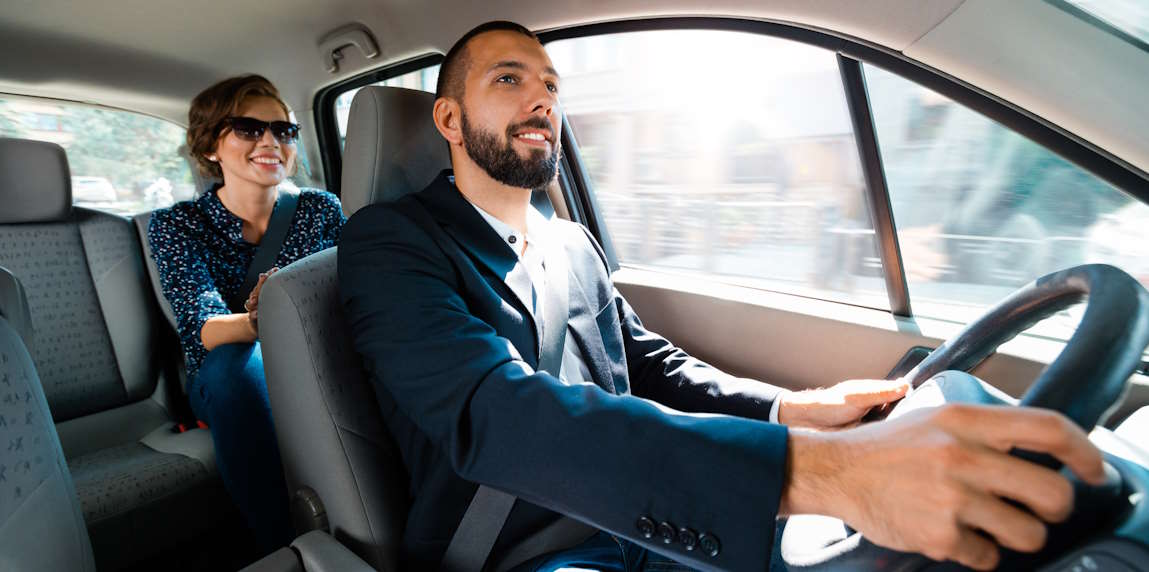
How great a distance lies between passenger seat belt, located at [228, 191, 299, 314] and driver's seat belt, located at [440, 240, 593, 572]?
1.09 m

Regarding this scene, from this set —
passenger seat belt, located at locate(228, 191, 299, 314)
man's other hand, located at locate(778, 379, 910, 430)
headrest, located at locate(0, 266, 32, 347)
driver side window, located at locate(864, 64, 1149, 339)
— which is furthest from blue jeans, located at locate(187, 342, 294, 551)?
driver side window, located at locate(864, 64, 1149, 339)

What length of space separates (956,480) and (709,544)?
24 centimetres

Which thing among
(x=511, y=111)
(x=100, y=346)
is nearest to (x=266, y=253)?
(x=100, y=346)

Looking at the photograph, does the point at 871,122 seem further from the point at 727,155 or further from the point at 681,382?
the point at 681,382

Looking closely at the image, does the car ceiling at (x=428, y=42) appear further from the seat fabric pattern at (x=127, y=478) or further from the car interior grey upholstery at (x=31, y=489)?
the seat fabric pattern at (x=127, y=478)

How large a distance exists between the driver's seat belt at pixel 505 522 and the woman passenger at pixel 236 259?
72cm

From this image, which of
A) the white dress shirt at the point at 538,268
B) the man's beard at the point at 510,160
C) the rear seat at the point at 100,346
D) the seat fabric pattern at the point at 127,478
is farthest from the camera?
the rear seat at the point at 100,346

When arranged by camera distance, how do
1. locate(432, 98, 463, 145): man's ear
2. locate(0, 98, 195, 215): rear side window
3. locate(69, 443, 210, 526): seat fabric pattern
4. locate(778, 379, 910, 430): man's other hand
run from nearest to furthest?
locate(778, 379, 910, 430): man's other hand
locate(432, 98, 463, 145): man's ear
locate(69, 443, 210, 526): seat fabric pattern
locate(0, 98, 195, 215): rear side window

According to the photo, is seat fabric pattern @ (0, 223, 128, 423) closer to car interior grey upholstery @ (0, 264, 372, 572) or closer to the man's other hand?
car interior grey upholstery @ (0, 264, 372, 572)

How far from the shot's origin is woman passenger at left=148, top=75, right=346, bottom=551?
1.53 meters

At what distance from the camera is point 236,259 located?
199 cm

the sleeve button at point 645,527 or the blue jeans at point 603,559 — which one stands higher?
the sleeve button at point 645,527

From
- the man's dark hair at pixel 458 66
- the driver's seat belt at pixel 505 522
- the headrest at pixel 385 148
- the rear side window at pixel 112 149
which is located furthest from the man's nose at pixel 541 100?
the rear side window at pixel 112 149

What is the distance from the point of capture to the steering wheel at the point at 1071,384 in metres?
0.56
